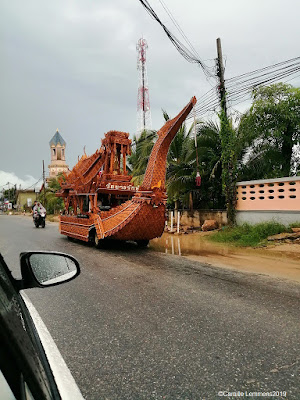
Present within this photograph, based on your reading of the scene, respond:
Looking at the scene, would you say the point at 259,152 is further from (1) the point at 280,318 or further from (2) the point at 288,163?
(1) the point at 280,318

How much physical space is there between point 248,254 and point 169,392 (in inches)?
264

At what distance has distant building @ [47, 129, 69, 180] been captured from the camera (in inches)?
2491

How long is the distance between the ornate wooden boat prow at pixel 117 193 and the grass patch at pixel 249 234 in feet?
9.94

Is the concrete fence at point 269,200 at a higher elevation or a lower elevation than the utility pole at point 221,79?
lower

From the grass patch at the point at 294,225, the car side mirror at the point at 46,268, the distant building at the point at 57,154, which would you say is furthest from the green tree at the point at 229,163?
the distant building at the point at 57,154

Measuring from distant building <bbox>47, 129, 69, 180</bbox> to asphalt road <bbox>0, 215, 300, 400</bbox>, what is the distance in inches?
2416

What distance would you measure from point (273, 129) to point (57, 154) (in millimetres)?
59953

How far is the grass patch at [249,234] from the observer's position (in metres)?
9.54

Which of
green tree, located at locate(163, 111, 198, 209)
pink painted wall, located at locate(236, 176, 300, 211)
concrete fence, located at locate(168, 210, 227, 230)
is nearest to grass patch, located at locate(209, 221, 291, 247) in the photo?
pink painted wall, located at locate(236, 176, 300, 211)

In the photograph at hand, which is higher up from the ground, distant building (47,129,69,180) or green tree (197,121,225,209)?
distant building (47,129,69,180)

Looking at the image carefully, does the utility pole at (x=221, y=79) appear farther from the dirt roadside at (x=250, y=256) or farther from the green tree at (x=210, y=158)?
the dirt roadside at (x=250, y=256)

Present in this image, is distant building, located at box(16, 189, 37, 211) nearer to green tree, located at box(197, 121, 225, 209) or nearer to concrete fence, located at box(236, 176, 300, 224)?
green tree, located at box(197, 121, 225, 209)

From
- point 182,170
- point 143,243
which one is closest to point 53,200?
point 182,170

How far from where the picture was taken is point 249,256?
769cm
